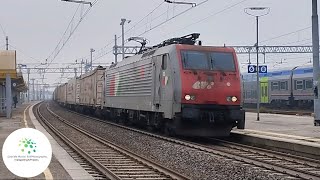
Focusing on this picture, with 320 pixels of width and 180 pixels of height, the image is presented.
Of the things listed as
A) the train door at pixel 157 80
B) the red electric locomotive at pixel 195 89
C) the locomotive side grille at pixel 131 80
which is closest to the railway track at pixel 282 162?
the red electric locomotive at pixel 195 89

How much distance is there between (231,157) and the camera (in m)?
12.4

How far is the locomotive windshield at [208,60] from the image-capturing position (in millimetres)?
16673

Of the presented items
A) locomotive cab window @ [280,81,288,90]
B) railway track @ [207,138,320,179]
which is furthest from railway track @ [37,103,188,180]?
locomotive cab window @ [280,81,288,90]

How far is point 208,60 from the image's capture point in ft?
55.9

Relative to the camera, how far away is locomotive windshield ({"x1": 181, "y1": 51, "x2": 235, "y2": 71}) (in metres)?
16.7

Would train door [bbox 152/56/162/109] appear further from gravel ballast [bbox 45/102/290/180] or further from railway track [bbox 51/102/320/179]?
railway track [bbox 51/102/320/179]

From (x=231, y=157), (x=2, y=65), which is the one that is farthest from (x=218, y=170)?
(x=2, y=65)

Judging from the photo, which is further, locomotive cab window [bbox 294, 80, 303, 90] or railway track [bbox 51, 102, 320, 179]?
locomotive cab window [bbox 294, 80, 303, 90]

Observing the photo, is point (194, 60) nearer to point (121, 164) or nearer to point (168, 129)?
point (168, 129)

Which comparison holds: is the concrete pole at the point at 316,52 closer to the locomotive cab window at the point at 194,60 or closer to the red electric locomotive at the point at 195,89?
the red electric locomotive at the point at 195,89

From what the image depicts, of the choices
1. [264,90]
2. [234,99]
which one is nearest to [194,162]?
[234,99]

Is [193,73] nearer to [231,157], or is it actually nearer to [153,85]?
[153,85]

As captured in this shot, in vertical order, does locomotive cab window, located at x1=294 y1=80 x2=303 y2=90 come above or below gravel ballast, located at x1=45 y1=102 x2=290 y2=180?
above

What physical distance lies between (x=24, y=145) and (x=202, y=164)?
5953 mm
